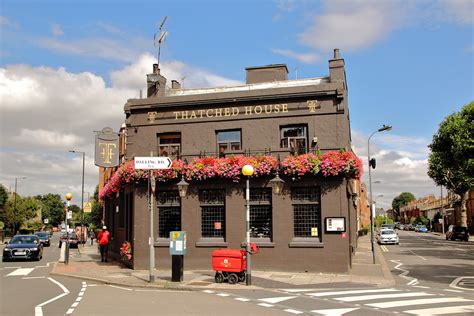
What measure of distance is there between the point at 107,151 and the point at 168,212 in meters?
3.95

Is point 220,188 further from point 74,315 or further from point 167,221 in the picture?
point 74,315

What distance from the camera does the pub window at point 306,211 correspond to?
1894cm

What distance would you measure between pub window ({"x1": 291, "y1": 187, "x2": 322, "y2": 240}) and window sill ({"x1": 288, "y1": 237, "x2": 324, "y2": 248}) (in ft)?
0.57

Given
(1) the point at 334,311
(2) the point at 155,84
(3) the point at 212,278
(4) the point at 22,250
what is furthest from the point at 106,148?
(1) the point at 334,311

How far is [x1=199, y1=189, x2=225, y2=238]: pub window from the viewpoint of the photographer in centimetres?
2000

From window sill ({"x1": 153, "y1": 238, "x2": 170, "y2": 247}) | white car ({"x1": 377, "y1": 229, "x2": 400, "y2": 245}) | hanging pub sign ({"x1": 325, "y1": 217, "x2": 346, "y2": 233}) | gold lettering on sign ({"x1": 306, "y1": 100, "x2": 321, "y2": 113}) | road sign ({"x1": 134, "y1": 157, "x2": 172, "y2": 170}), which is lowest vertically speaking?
white car ({"x1": 377, "y1": 229, "x2": 400, "y2": 245})

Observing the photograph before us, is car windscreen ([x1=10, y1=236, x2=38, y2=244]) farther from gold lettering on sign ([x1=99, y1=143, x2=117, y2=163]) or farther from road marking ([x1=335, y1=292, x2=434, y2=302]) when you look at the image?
road marking ([x1=335, y1=292, x2=434, y2=302])

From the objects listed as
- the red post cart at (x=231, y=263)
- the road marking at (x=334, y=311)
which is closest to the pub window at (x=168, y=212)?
the red post cart at (x=231, y=263)

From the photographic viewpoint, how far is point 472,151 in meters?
40.7

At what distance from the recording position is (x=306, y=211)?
62.7 ft

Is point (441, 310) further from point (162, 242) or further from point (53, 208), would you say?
point (53, 208)

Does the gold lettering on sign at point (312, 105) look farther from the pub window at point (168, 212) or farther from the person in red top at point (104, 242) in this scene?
the person in red top at point (104, 242)

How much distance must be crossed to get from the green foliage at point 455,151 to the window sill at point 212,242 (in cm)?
2617

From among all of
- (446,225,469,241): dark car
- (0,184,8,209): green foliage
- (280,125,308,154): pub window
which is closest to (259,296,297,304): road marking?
(280,125,308,154): pub window
